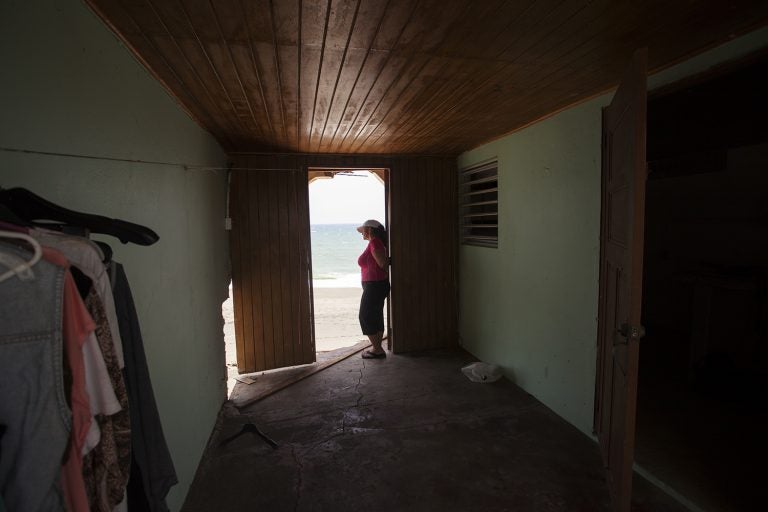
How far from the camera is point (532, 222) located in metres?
3.47

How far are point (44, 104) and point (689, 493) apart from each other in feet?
11.3

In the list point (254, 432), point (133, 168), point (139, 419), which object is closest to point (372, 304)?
point (254, 432)

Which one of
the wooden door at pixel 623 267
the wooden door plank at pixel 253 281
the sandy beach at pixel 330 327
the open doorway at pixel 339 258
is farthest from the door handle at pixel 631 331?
the sandy beach at pixel 330 327

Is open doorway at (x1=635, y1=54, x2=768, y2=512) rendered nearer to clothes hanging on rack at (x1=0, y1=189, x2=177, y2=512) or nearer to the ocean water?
clothes hanging on rack at (x1=0, y1=189, x2=177, y2=512)

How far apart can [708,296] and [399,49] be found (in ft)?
11.8

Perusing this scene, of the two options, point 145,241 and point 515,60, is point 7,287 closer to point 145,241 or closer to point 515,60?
point 145,241

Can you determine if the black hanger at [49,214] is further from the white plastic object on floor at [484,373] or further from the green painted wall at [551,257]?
the white plastic object on floor at [484,373]

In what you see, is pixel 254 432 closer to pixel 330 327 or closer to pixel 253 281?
pixel 253 281

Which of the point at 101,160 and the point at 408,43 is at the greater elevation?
the point at 408,43

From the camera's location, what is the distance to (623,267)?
2.02 m

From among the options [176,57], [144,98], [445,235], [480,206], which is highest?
[176,57]

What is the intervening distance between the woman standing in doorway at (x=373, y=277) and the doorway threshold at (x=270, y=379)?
50cm

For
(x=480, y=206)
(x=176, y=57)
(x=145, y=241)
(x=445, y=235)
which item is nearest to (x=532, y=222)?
(x=480, y=206)

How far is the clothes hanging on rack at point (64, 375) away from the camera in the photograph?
695 mm
